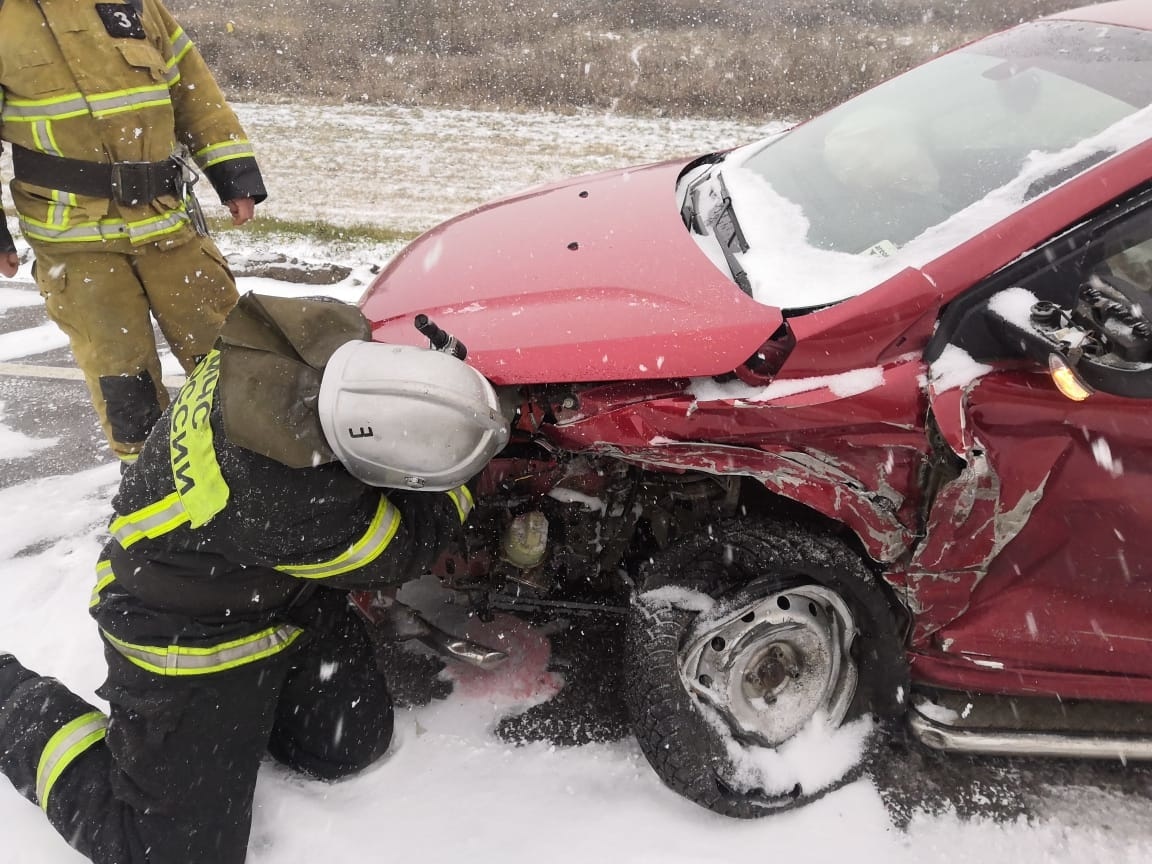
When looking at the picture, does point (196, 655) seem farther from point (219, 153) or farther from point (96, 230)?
point (219, 153)

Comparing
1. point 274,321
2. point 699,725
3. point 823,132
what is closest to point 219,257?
point 274,321

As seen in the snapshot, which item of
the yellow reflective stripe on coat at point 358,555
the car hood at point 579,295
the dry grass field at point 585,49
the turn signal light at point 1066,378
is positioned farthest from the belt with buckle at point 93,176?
the dry grass field at point 585,49

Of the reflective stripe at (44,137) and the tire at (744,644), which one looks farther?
the reflective stripe at (44,137)

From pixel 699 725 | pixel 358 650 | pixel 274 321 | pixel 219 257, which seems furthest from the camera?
pixel 219 257

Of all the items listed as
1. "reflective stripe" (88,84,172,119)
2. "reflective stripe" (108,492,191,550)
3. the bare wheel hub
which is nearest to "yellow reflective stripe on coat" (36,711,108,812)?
Result: "reflective stripe" (108,492,191,550)

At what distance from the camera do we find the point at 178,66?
2.76m

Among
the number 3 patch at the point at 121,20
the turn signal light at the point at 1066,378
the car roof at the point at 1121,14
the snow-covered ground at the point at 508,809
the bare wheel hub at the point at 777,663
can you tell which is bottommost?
the snow-covered ground at the point at 508,809

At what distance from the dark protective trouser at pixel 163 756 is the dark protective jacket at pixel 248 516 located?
0.24 feet

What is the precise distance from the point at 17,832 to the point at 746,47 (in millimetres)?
13929

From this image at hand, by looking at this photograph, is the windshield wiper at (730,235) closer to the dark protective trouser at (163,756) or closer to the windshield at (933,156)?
the windshield at (933,156)

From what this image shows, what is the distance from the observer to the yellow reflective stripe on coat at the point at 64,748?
1804mm

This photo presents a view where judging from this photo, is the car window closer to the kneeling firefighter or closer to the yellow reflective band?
the kneeling firefighter

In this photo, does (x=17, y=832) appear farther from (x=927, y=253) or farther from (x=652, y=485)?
(x=927, y=253)

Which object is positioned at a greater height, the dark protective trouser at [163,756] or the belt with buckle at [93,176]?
the belt with buckle at [93,176]
